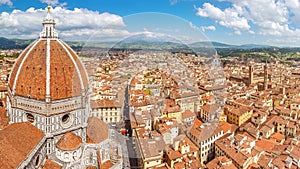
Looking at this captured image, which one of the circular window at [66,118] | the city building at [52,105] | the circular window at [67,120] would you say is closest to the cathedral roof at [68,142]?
the city building at [52,105]

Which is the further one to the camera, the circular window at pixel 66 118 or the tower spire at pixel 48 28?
the tower spire at pixel 48 28

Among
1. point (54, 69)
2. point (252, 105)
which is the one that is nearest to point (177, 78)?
point (54, 69)

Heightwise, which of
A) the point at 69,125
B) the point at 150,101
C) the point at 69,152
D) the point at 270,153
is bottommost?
the point at 270,153

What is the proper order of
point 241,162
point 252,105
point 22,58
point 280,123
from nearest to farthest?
1. point 22,58
2. point 241,162
3. point 280,123
4. point 252,105

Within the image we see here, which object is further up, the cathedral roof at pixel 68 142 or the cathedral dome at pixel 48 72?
the cathedral dome at pixel 48 72

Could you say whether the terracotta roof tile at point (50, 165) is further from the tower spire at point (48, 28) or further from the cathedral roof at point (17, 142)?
the tower spire at point (48, 28)

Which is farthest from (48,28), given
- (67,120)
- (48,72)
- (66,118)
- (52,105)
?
(67,120)

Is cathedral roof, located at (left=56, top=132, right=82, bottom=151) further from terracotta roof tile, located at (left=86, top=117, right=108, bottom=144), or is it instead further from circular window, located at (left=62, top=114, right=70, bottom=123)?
terracotta roof tile, located at (left=86, top=117, right=108, bottom=144)

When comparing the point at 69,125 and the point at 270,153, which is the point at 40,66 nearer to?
the point at 69,125
